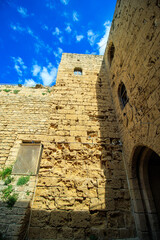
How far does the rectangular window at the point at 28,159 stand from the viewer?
3445 millimetres

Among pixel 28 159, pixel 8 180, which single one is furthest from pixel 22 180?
pixel 28 159

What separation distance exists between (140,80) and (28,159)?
4.04 m

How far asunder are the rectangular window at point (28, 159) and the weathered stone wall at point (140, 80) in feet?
9.60

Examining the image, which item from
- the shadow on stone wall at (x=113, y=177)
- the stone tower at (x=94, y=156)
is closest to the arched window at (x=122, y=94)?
the stone tower at (x=94, y=156)

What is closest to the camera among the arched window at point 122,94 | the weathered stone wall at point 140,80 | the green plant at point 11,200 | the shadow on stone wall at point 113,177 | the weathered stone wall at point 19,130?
the weathered stone wall at point 140,80

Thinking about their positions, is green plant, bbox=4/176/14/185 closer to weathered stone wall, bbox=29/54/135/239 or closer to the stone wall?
the stone wall

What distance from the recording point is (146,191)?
309 centimetres

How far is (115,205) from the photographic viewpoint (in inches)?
125

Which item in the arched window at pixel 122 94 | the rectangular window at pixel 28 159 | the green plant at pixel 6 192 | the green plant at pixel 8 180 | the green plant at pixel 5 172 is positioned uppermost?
the arched window at pixel 122 94

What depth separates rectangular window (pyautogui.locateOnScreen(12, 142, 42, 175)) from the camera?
345cm

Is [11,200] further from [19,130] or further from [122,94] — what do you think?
[122,94]

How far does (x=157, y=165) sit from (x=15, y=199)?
414 centimetres

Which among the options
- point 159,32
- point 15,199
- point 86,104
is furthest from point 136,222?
point 159,32

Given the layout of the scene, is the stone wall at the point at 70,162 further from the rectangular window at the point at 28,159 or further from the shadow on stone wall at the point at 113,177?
the rectangular window at the point at 28,159
